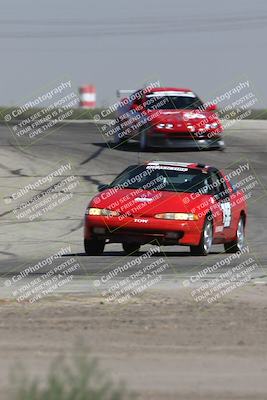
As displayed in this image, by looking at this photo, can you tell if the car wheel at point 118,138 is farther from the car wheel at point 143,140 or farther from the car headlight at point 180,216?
the car headlight at point 180,216

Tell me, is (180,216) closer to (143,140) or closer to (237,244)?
(237,244)

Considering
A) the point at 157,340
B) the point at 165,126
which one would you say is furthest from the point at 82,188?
the point at 157,340

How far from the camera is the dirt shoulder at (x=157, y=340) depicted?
7.28 m

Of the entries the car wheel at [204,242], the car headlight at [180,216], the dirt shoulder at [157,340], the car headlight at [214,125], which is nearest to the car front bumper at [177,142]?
the car headlight at [214,125]

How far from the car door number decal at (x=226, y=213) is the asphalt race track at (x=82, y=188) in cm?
53

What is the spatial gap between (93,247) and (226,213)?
2.21 m

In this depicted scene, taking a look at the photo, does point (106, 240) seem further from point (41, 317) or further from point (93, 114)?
point (93, 114)

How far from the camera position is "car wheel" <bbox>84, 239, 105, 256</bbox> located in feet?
51.8

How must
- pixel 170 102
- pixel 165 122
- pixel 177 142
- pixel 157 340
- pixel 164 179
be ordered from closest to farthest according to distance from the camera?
pixel 157 340, pixel 164 179, pixel 165 122, pixel 177 142, pixel 170 102

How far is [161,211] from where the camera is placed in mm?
15570

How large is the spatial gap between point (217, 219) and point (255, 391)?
9.23 meters

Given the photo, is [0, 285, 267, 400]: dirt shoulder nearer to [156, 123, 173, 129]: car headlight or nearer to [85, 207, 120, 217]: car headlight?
[85, 207, 120, 217]: car headlight

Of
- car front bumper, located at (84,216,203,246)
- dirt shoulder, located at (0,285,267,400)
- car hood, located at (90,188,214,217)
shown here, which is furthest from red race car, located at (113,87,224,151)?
dirt shoulder, located at (0,285,267,400)

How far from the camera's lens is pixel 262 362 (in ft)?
26.2
